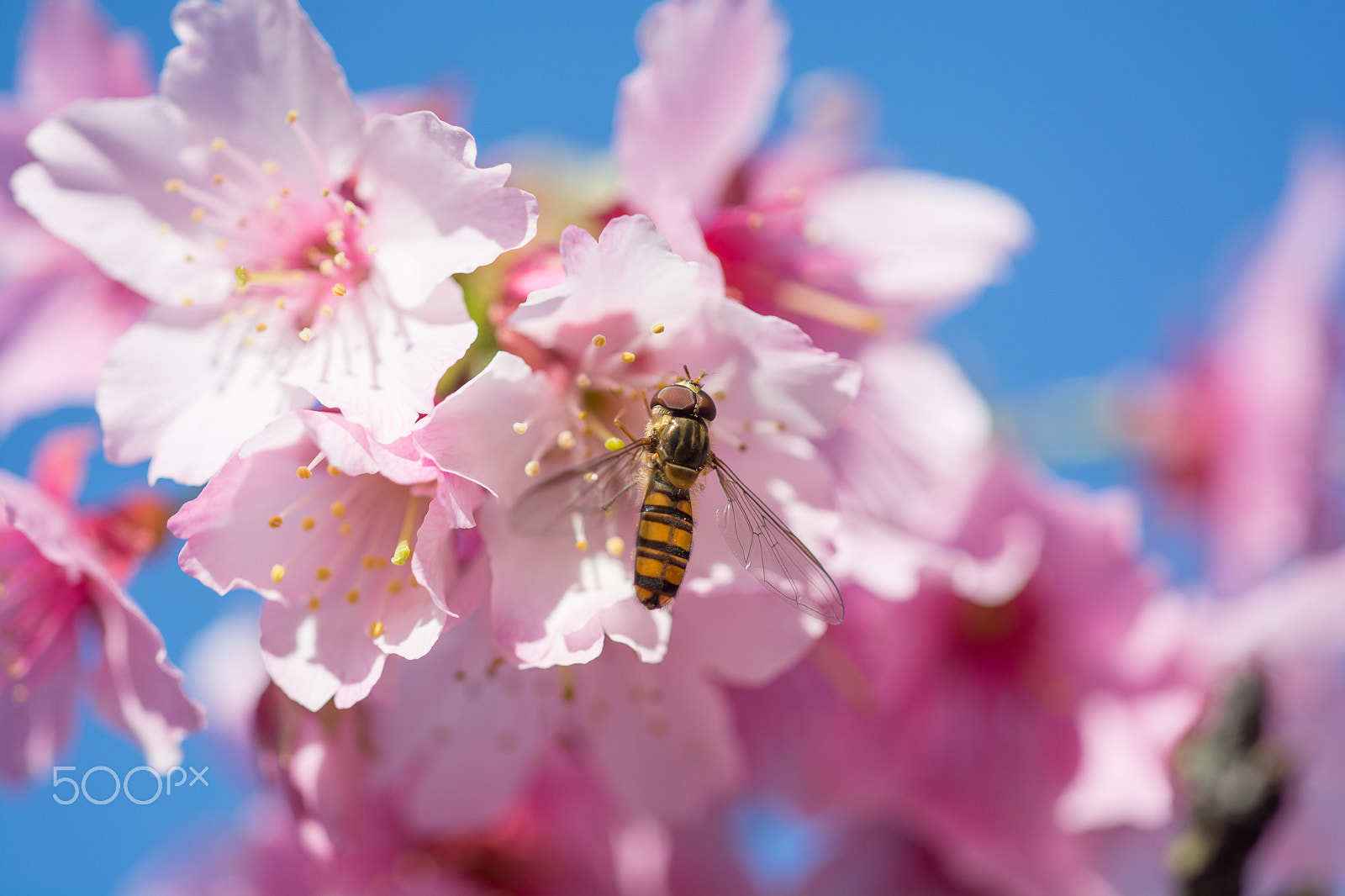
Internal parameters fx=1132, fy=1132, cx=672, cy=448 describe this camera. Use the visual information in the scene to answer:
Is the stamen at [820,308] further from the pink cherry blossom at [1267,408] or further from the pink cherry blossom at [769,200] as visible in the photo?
the pink cherry blossom at [1267,408]

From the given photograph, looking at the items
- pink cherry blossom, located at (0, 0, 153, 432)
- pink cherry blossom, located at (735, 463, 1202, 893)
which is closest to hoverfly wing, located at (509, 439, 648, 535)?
pink cherry blossom, located at (735, 463, 1202, 893)

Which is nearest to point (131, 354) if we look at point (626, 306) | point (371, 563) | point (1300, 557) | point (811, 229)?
point (371, 563)

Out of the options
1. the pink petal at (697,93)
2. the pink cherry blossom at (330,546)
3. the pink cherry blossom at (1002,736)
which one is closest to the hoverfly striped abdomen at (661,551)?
the pink cherry blossom at (330,546)

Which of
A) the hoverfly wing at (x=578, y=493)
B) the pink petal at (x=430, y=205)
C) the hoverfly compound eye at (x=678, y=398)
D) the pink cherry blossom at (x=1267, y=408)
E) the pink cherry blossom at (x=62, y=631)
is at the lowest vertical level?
the pink cherry blossom at (x=62, y=631)

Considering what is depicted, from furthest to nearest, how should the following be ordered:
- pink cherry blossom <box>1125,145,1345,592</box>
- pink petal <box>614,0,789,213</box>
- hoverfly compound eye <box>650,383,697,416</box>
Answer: pink cherry blossom <box>1125,145,1345,592</box>
pink petal <box>614,0,789,213</box>
hoverfly compound eye <box>650,383,697,416</box>

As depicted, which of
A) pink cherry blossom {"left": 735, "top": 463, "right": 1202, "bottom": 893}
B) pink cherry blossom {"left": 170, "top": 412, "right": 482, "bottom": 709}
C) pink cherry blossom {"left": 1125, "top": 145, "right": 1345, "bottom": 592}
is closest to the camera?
pink cherry blossom {"left": 170, "top": 412, "right": 482, "bottom": 709}

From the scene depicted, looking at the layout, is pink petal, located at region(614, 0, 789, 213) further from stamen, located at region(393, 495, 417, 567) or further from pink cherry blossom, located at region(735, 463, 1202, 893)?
pink cherry blossom, located at region(735, 463, 1202, 893)

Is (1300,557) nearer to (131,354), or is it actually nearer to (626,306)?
(626,306)
